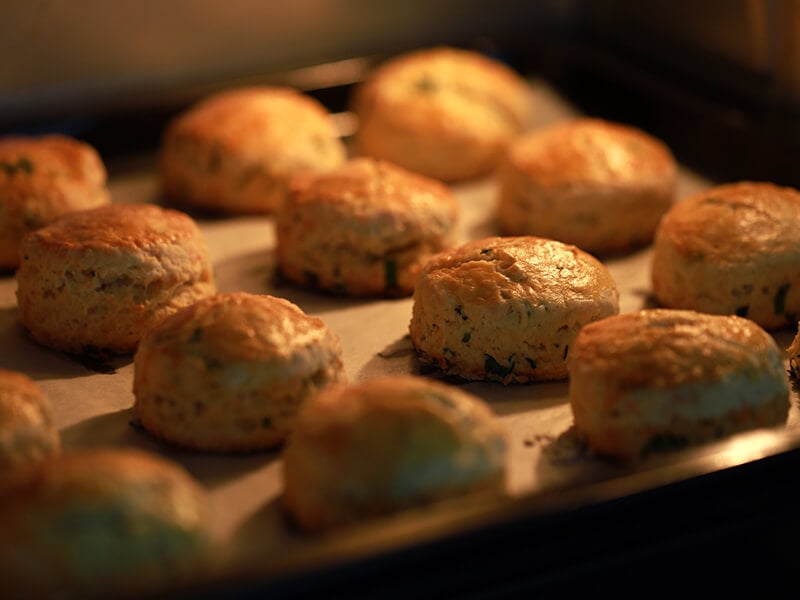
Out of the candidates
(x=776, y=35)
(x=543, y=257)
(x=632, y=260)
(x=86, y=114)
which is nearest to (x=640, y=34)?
(x=776, y=35)

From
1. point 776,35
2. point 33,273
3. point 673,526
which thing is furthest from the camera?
point 776,35

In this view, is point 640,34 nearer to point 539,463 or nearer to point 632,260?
point 632,260

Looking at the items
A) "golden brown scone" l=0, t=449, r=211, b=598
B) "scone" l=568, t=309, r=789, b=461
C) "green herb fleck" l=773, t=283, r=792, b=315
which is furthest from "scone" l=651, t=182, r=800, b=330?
"golden brown scone" l=0, t=449, r=211, b=598

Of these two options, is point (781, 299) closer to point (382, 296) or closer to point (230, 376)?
point (382, 296)

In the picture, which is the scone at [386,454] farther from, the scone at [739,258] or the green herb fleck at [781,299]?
the green herb fleck at [781,299]

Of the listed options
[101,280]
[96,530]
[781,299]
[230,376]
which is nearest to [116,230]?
[101,280]

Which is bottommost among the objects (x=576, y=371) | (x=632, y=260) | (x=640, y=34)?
(x=632, y=260)
